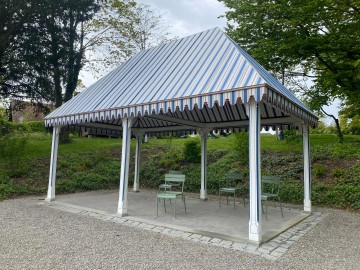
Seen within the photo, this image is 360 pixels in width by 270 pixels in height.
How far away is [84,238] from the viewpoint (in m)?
4.81

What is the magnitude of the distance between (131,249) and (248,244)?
193 cm

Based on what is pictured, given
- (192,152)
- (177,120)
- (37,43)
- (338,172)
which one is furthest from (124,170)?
(37,43)

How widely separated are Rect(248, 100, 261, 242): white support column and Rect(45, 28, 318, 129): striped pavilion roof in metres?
0.29

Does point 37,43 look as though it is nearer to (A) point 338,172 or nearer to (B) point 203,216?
(B) point 203,216

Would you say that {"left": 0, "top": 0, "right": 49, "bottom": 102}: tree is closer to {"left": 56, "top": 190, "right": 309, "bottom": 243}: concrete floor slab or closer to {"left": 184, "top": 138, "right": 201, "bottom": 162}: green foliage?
{"left": 56, "top": 190, "right": 309, "bottom": 243}: concrete floor slab

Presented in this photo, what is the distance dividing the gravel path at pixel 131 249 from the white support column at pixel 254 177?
57 cm

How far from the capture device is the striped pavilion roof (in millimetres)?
4785

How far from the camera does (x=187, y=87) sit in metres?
5.50

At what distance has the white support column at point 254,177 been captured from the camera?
4.55 m

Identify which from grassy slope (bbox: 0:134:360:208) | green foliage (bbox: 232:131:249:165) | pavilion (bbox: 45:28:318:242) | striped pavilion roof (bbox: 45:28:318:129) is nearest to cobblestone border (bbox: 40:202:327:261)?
pavilion (bbox: 45:28:318:242)

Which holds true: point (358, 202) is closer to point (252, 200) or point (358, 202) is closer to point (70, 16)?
point (252, 200)

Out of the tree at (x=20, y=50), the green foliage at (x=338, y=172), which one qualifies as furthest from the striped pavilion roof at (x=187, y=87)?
the tree at (x=20, y=50)

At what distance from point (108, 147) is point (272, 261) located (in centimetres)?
1331

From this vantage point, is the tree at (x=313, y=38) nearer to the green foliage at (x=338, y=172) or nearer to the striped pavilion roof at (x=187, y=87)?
the green foliage at (x=338, y=172)
